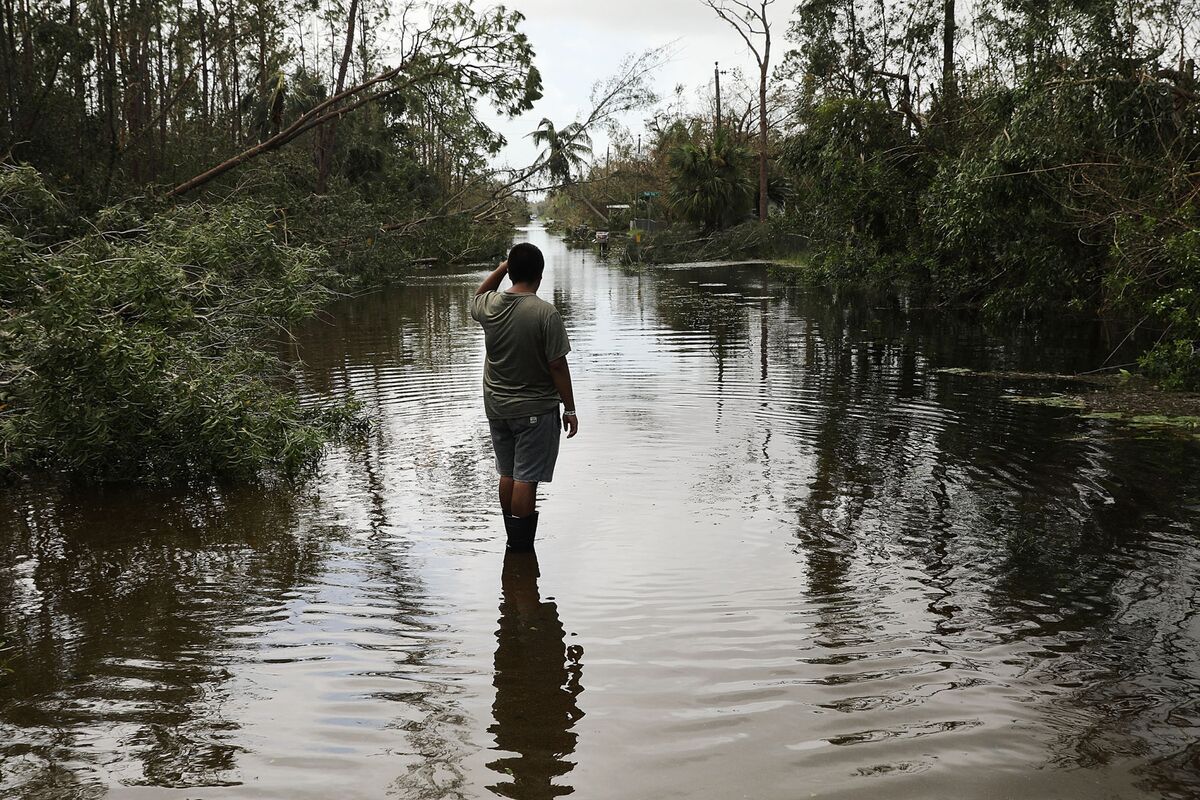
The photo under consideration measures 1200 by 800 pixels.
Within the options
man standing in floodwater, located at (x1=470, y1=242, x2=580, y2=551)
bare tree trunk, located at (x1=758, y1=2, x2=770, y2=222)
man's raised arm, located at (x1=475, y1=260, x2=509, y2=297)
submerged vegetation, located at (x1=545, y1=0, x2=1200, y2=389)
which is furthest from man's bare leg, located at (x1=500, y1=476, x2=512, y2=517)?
bare tree trunk, located at (x1=758, y1=2, x2=770, y2=222)

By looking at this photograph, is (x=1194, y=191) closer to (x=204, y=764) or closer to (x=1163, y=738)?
(x=1163, y=738)

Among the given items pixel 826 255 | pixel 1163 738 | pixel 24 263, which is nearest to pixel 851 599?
pixel 1163 738

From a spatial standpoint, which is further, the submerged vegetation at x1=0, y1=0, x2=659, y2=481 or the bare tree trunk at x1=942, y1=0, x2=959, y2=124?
the bare tree trunk at x1=942, y1=0, x2=959, y2=124

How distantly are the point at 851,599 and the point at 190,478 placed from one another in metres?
5.16

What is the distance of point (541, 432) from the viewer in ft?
19.0

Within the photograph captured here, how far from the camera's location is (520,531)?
5.84 meters

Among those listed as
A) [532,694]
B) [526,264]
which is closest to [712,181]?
[526,264]

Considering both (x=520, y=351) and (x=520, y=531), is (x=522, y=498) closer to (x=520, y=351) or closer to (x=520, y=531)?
(x=520, y=531)

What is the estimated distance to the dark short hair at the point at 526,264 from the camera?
18.8 ft

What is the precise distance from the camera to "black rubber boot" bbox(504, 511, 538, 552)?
5.82 metres

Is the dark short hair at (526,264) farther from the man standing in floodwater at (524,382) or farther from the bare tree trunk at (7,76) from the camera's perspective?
the bare tree trunk at (7,76)

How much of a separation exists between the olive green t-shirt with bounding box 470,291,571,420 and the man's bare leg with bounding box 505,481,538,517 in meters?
0.40

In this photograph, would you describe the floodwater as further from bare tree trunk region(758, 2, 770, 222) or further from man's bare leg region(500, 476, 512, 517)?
bare tree trunk region(758, 2, 770, 222)

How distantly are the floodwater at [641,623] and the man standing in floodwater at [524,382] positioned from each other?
0.40 m
